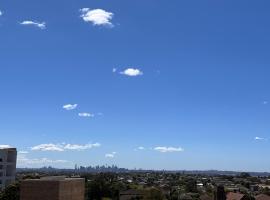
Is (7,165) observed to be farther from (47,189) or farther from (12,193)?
(47,189)

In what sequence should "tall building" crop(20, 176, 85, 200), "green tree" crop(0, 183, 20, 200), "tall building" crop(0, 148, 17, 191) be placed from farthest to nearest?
1. "tall building" crop(0, 148, 17, 191)
2. "green tree" crop(0, 183, 20, 200)
3. "tall building" crop(20, 176, 85, 200)

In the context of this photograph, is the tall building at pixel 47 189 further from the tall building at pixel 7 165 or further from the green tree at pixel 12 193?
the tall building at pixel 7 165

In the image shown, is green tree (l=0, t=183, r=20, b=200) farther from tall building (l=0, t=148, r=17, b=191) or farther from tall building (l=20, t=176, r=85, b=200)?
tall building (l=0, t=148, r=17, b=191)

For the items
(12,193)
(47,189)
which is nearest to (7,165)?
(12,193)

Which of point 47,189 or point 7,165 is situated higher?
point 7,165

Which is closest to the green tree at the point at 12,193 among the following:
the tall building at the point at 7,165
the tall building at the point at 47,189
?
the tall building at the point at 47,189

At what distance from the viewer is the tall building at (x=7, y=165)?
111 metres

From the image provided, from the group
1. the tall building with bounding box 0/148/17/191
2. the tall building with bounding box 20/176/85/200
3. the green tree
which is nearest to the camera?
the tall building with bounding box 20/176/85/200

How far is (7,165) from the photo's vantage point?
114 m

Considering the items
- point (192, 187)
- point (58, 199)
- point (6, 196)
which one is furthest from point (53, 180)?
point (192, 187)

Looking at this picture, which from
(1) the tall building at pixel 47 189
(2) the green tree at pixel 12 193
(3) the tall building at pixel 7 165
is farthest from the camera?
(3) the tall building at pixel 7 165

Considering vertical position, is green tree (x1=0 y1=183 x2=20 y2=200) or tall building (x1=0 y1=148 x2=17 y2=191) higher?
tall building (x1=0 y1=148 x2=17 y2=191)

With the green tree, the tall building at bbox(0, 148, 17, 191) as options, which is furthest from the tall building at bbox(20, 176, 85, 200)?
the tall building at bbox(0, 148, 17, 191)

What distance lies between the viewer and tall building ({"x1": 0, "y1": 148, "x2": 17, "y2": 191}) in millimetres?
111125
